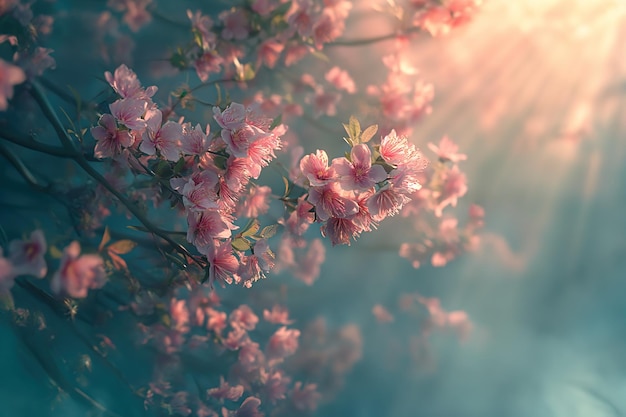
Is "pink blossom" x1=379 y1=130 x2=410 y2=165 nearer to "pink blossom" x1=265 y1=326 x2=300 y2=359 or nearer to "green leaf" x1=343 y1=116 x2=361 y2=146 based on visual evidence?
"green leaf" x1=343 y1=116 x2=361 y2=146

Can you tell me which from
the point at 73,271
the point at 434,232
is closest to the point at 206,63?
the point at 73,271

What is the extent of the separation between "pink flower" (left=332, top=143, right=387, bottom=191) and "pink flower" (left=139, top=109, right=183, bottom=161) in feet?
0.70

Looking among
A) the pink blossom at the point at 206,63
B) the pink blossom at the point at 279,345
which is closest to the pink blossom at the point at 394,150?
the pink blossom at the point at 206,63

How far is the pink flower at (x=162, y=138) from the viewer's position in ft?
2.15

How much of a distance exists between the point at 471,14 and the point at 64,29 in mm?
1031

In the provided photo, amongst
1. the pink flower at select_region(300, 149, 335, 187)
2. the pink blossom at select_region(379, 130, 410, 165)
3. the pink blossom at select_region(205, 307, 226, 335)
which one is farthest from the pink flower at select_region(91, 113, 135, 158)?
the pink blossom at select_region(205, 307, 226, 335)

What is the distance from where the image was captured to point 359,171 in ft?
2.10

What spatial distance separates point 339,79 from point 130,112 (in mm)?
949

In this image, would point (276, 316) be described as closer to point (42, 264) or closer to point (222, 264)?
point (222, 264)

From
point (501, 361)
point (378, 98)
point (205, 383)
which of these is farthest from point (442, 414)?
point (378, 98)

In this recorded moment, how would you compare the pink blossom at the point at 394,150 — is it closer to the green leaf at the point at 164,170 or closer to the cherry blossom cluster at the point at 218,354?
the green leaf at the point at 164,170

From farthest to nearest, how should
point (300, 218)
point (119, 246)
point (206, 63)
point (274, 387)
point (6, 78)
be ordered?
point (274, 387)
point (206, 63)
point (300, 218)
point (119, 246)
point (6, 78)

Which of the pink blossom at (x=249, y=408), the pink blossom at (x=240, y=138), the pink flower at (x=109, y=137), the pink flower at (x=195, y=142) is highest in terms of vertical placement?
the pink blossom at (x=240, y=138)

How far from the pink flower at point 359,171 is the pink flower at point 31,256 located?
1.16 feet
